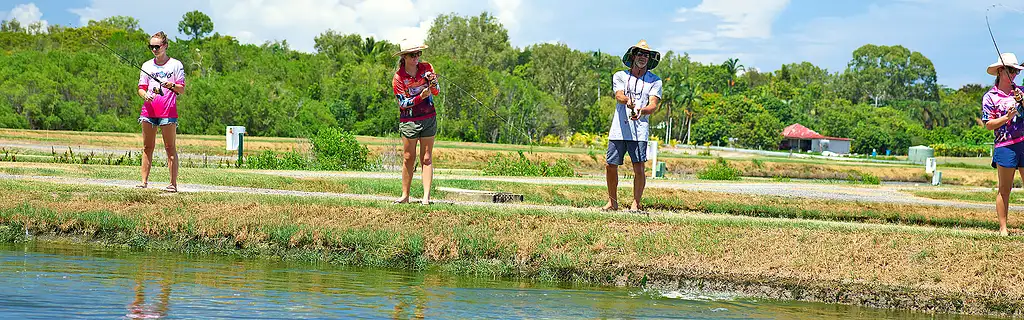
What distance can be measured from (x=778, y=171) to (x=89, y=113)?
1353 inches

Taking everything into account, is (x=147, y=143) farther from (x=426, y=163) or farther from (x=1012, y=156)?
(x=1012, y=156)

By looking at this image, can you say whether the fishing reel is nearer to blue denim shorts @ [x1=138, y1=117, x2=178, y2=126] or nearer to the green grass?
blue denim shorts @ [x1=138, y1=117, x2=178, y2=126]

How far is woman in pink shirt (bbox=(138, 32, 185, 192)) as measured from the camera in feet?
42.6

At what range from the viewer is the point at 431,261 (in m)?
10.0

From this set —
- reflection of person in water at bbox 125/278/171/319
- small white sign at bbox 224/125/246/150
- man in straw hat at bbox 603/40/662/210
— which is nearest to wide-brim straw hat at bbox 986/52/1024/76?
man in straw hat at bbox 603/40/662/210

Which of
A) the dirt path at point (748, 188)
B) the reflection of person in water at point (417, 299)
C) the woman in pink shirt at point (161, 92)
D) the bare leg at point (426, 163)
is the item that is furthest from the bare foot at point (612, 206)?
the dirt path at point (748, 188)

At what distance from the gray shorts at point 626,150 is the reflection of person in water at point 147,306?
18.1 feet

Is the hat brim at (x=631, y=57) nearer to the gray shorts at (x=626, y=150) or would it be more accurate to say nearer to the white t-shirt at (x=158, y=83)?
Result: the gray shorts at (x=626, y=150)

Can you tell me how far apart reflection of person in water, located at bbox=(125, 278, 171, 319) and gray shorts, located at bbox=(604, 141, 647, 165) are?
5.51 metres

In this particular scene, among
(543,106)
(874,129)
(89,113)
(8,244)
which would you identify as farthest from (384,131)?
(874,129)

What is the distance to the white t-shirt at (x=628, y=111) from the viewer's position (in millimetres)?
12234

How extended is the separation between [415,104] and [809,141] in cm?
12116

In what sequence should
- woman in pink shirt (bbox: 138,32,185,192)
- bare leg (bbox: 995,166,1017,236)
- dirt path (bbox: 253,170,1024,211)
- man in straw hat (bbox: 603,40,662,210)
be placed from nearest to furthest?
bare leg (bbox: 995,166,1017,236), man in straw hat (bbox: 603,40,662,210), woman in pink shirt (bbox: 138,32,185,192), dirt path (bbox: 253,170,1024,211)

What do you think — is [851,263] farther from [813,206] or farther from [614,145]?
[813,206]
